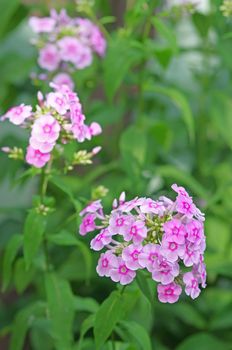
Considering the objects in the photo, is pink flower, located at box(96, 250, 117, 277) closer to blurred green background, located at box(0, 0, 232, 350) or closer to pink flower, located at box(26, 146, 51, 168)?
pink flower, located at box(26, 146, 51, 168)

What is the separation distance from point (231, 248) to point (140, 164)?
0.56m

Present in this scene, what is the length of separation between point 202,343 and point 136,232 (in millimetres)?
1004

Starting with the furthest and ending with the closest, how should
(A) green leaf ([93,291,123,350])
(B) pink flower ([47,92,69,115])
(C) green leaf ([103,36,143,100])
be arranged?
(C) green leaf ([103,36,143,100]), (B) pink flower ([47,92,69,115]), (A) green leaf ([93,291,123,350])

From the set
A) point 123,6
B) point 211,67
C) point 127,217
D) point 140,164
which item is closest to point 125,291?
point 127,217

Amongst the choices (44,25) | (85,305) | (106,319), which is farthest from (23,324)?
(44,25)

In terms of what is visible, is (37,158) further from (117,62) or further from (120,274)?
(117,62)

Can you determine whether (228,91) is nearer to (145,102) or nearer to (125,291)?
(145,102)

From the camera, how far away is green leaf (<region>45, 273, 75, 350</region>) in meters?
1.90

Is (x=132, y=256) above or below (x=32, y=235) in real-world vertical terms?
above

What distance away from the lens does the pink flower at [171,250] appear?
147 cm

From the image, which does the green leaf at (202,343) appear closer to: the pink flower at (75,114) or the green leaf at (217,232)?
the green leaf at (217,232)

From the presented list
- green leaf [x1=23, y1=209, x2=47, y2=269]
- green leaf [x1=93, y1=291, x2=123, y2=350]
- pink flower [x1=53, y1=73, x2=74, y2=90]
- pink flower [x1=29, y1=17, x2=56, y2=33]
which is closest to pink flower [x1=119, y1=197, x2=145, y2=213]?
green leaf [x1=93, y1=291, x2=123, y2=350]

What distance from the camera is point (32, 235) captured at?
1816 millimetres

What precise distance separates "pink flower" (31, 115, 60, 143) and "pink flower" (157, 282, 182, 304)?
385 mm
